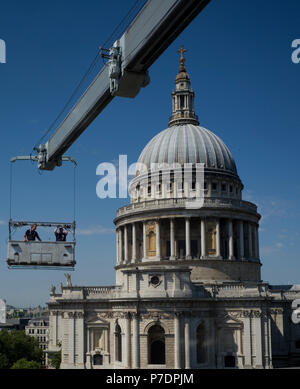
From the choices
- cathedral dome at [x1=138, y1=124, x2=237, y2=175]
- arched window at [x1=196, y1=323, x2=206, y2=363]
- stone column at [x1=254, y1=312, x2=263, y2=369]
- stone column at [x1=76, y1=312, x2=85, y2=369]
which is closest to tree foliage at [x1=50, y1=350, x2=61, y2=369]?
stone column at [x1=76, y1=312, x2=85, y2=369]

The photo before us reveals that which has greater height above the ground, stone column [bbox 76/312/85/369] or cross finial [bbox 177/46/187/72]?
cross finial [bbox 177/46/187/72]

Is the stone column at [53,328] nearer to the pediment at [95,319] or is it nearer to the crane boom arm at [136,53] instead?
the pediment at [95,319]

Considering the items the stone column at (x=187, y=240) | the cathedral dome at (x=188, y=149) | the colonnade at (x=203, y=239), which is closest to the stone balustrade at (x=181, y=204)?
the colonnade at (x=203, y=239)

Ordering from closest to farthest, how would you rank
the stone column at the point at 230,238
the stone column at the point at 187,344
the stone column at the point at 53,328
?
the stone column at the point at 187,344, the stone column at the point at 230,238, the stone column at the point at 53,328

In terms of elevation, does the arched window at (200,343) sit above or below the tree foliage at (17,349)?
above

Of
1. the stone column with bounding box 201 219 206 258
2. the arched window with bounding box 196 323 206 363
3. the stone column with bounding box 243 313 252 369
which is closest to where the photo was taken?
the stone column with bounding box 243 313 252 369

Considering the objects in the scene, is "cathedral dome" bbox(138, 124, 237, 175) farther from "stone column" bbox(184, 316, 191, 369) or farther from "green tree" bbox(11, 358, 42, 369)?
"green tree" bbox(11, 358, 42, 369)

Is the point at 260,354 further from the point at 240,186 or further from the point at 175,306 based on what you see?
the point at 240,186
